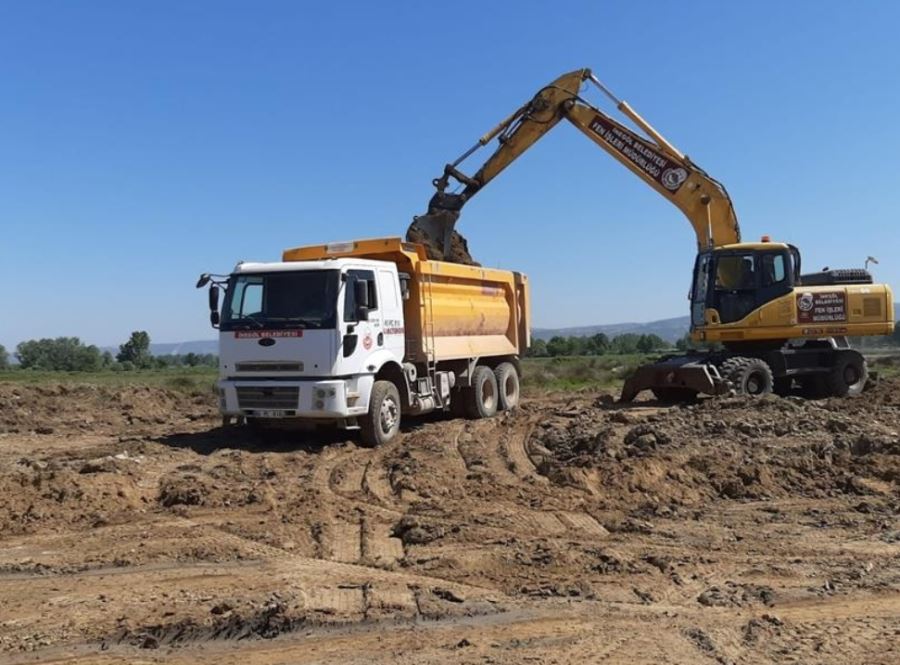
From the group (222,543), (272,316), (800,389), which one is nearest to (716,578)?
(222,543)

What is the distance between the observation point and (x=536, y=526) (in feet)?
24.8

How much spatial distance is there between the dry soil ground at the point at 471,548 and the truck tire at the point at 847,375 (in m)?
5.05

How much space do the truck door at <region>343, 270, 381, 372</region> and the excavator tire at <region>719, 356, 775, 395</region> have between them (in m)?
7.26

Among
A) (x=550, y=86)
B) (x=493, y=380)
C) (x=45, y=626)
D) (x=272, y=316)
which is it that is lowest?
(x=45, y=626)

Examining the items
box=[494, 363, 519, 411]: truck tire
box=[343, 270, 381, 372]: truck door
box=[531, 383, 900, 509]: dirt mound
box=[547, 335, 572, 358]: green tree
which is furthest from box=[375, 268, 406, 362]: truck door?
box=[547, 335, 572, 358]: green tree

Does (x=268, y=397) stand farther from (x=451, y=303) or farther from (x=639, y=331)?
(x=639, y=331)

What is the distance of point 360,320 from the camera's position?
1188 centimetres

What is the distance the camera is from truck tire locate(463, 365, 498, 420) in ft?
51.5

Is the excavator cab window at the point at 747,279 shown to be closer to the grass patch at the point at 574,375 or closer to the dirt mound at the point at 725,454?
the dirt mound at the point at 725,454

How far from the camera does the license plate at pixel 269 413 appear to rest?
1168 cm

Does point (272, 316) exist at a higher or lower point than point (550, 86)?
lower

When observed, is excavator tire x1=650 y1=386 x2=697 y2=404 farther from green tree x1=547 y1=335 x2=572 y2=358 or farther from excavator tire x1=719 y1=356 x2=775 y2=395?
green tree x1=547 y1=335 x2=572 y2=358

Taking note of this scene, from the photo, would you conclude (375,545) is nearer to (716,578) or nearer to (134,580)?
(134,580)

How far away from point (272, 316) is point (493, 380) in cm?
583
